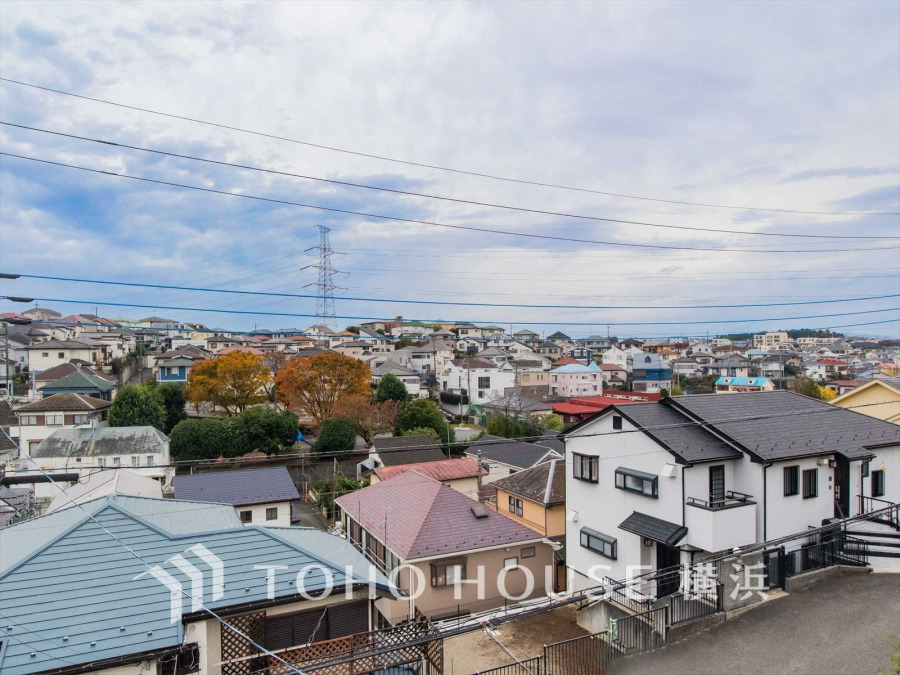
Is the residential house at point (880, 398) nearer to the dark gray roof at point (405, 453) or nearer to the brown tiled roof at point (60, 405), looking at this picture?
the dark gray roof at point (405, 453)

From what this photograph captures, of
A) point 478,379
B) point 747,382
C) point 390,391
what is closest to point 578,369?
point 478,379

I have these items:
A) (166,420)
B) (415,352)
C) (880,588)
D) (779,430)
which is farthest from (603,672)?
(415,352)

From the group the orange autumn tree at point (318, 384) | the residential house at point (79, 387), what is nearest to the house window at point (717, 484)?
the orange autumn tree at point (318, 384)

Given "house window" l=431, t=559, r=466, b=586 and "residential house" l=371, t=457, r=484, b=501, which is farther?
"residential house" l=371, t=457, r=484, b=501

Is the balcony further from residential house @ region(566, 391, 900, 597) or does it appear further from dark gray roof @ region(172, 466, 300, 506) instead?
dark gray roof @ region(172, 466, 300, 506)

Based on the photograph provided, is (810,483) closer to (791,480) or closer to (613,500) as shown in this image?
(791,480)

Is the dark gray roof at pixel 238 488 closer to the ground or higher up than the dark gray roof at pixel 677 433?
closer to the ground

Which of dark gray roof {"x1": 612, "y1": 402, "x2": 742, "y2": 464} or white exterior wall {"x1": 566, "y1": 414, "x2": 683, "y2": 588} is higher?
dark gray roof {"x1": 612, "y1": 402, "x2": 742, "y2": 464}

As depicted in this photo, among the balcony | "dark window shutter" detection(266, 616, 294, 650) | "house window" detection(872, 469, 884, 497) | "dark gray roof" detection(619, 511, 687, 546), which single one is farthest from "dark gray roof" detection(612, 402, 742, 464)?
"dark window shutter" detection(266, 616, 294, 650)
